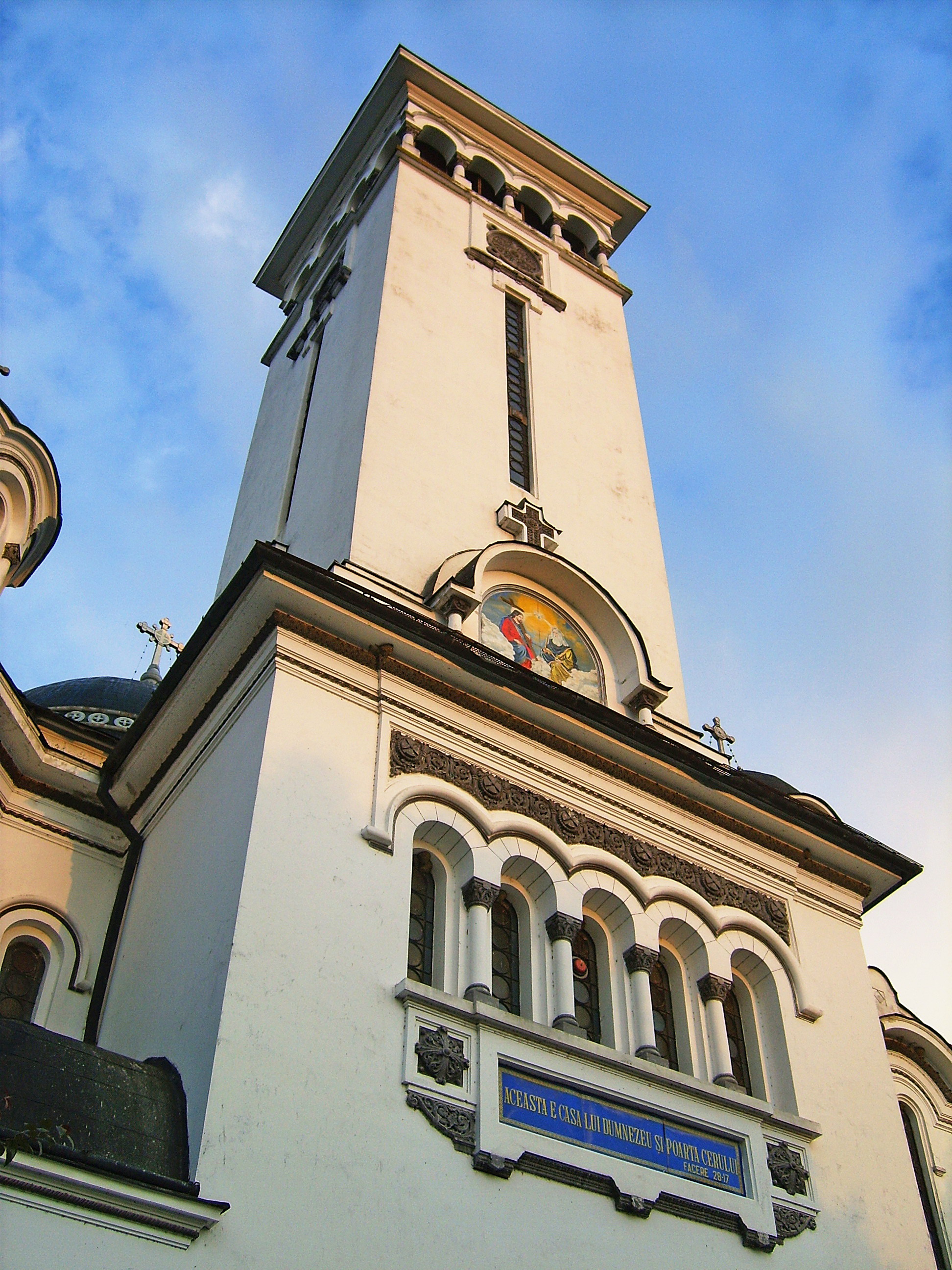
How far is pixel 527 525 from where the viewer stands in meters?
15.5

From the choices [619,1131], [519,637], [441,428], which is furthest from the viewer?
[441,428]

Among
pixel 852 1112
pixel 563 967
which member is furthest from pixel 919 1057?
pixel 563 967

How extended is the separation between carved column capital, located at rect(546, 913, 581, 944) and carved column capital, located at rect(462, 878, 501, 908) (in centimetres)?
59

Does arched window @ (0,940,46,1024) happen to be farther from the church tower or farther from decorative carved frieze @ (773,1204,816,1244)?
decorative carved frieze @ (773,1204,816,1244)

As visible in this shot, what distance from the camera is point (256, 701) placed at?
1112 cm

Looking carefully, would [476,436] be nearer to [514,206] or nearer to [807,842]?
[807,842]

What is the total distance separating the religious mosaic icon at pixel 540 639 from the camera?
1398 centimetres

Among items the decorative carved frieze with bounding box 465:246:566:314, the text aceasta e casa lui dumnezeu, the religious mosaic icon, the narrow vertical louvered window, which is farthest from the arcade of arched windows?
the decorative carved frieze with bounding box 465:246:566:314

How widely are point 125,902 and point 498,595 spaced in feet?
16.3

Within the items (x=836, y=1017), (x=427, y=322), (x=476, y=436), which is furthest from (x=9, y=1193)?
(x=427, y=322)

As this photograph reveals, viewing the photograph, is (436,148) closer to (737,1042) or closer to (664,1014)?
(664,1014)

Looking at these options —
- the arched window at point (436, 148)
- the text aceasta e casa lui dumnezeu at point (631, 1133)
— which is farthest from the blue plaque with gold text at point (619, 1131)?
the arched window at point (436, 148)

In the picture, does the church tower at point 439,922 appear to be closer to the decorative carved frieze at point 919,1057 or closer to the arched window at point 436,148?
the decorative carved frieze at point 919,1057

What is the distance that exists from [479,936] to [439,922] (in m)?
0.40
